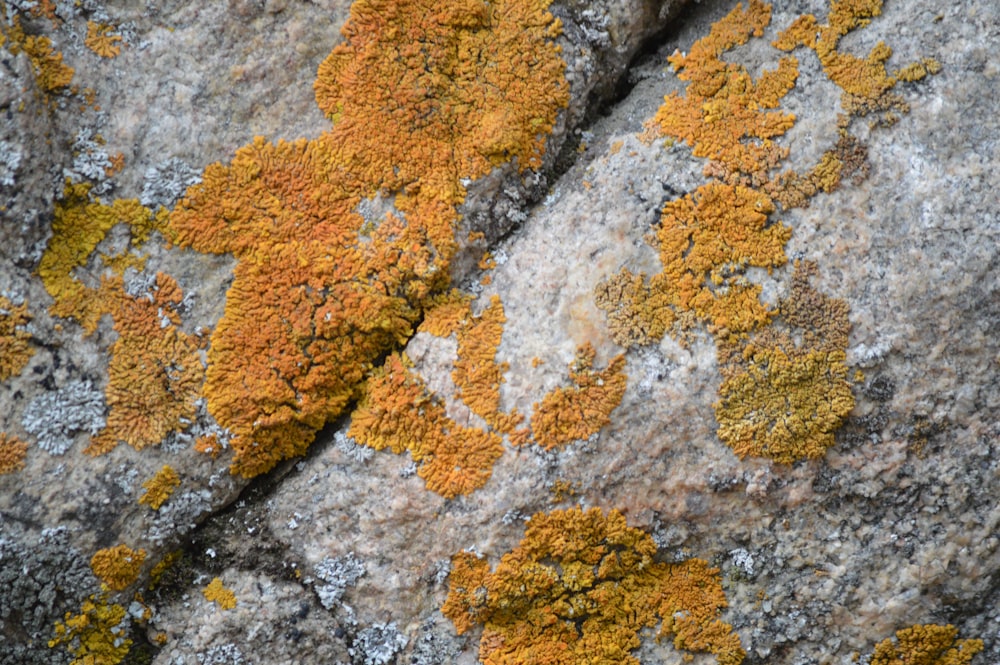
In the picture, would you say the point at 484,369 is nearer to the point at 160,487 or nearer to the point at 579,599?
the point at 579,599

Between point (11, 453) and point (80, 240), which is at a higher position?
point (80, 240)

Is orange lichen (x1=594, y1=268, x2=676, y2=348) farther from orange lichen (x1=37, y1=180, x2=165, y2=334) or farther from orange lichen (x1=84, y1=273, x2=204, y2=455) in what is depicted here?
orange lichen (x1=37, y1=180, x2=165, y2=334)

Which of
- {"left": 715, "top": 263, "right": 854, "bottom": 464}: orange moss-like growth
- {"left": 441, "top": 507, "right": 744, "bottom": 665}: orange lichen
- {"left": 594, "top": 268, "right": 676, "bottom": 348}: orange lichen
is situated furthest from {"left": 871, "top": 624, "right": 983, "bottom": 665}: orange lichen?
{"left": 594, "top": 268, "right": 676, "bottom": 348}: orange lichen

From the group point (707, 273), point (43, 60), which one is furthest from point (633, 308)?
point (43, 60)

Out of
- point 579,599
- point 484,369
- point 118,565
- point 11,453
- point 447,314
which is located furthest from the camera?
point 447,314

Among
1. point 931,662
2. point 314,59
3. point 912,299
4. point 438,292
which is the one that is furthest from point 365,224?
point 931,662

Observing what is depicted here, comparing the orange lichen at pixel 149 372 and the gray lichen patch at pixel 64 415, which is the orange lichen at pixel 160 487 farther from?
the gray lichen patch at pixel 64 415
